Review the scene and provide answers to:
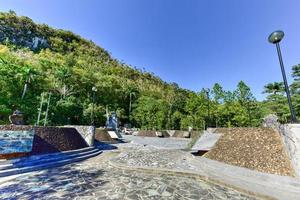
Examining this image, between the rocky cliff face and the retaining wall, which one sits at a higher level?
the rocky cliff face

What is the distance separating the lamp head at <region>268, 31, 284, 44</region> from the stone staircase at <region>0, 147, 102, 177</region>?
9689mm

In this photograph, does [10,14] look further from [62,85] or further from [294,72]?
[294,72]

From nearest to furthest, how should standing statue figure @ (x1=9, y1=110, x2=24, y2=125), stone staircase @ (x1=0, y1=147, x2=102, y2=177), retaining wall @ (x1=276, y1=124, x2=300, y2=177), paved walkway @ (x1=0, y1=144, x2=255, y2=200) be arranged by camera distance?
1. paved walkway @ (x1=0, y1=144, x2=255, y2=200)
2. retaining wall @ (x1=276, y1=124, x2=300, y2=177)
3. stone staircase @ (x1=0, y1=147, x2=102, y2=177)
4. standing statue figure @ (x1=9, y1=110, x2=24, y2=125)

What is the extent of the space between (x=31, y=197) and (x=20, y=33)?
7286 cm

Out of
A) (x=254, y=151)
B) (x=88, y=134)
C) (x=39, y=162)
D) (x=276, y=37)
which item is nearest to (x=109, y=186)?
(x=39, y=162)

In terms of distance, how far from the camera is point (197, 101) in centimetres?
3341

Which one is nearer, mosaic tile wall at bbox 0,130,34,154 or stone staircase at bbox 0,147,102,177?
stone staircase at bbox 0,147,102,177

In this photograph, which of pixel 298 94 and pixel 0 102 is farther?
pixel 298 94

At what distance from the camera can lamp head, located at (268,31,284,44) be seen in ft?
18.8

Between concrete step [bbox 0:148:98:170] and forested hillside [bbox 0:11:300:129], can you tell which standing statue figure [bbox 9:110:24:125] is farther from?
forested hillside [bbox 0:11:300:129]

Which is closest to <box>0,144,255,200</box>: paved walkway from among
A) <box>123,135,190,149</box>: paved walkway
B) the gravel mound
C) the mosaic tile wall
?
the gravel mound

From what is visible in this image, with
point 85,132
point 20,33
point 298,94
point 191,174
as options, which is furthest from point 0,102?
point 20,33

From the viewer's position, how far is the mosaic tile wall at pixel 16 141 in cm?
753

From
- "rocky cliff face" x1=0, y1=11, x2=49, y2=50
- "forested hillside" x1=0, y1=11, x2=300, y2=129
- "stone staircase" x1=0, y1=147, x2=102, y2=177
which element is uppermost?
"rocky cliff face" x1=0, y1=11, x2=49, y2=50
